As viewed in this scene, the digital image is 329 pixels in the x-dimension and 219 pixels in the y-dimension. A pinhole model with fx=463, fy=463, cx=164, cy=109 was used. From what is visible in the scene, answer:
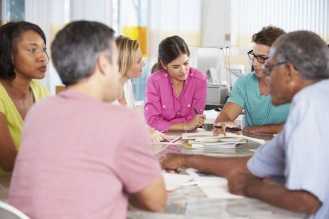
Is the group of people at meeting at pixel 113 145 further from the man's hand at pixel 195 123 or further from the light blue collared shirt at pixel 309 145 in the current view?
the man's hand at pixel 195 123

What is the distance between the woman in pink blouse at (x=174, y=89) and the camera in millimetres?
3039

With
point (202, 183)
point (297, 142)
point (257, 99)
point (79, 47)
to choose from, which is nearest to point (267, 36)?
point (257, 99)

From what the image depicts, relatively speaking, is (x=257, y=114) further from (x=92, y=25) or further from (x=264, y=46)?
(x=92, y=25)

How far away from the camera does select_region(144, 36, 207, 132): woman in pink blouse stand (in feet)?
9.97

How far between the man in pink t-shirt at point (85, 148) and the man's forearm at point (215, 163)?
53cm

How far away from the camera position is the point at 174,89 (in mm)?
3145

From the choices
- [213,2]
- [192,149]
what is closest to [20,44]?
[192,149]

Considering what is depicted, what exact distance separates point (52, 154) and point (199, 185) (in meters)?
0.61

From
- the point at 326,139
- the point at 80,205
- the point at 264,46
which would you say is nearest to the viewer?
the point at 80,205

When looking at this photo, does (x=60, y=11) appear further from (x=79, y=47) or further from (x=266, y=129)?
(x=79, y=47)

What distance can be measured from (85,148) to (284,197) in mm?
565

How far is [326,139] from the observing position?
1.21m

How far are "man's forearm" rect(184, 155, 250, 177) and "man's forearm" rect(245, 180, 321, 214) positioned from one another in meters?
0.25

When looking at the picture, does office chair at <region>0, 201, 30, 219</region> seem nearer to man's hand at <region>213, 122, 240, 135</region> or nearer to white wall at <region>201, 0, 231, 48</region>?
man's hand at <region>213, 122, 240, 135</region>
